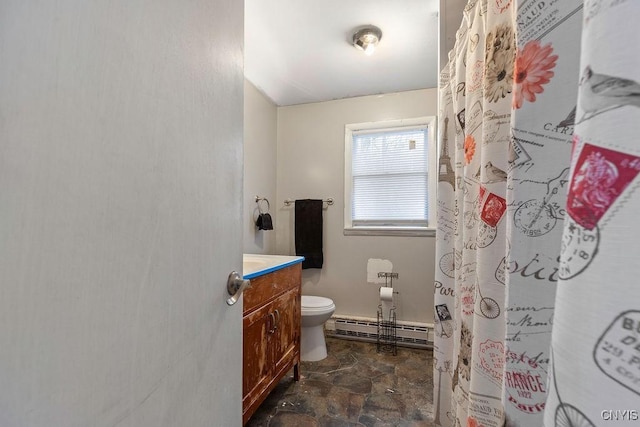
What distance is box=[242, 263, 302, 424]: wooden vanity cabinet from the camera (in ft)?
4.62

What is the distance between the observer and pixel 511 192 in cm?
52

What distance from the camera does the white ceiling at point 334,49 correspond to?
1.67 m

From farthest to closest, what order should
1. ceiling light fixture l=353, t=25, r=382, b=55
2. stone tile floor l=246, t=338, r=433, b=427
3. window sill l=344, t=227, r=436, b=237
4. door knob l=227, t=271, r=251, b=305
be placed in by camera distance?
window sill l=344, t=227, r=436, b=237
ceiling light fixture l=353, t=25, r=382, b=55
stone tile floor l=246, t=338, r=433, b=427
door knob l=227, t=271, r=251, b=305

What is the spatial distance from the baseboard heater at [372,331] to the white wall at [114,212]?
2.12 metres

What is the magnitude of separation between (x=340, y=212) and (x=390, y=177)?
0.60 metres

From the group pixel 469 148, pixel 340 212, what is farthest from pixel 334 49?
pixel 469 148

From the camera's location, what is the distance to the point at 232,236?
2.71 ft

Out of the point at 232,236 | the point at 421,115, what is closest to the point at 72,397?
the point at 232,236

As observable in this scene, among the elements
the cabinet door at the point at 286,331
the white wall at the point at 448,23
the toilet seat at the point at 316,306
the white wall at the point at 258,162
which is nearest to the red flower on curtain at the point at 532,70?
the white wall at the point at 448,23

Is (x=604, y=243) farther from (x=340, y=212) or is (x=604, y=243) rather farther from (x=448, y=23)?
(x=340, y=212)

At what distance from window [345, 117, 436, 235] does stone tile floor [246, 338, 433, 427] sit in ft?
3.64

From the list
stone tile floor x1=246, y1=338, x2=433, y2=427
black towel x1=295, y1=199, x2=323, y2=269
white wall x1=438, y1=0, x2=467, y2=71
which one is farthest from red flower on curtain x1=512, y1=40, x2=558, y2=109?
black towel x1=295, y1=199, x2=323, y2=269

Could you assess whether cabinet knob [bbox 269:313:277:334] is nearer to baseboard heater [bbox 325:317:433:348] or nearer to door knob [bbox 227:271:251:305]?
door knob [bbox 227:271:251:305]

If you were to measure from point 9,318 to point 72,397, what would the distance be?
0.17m
